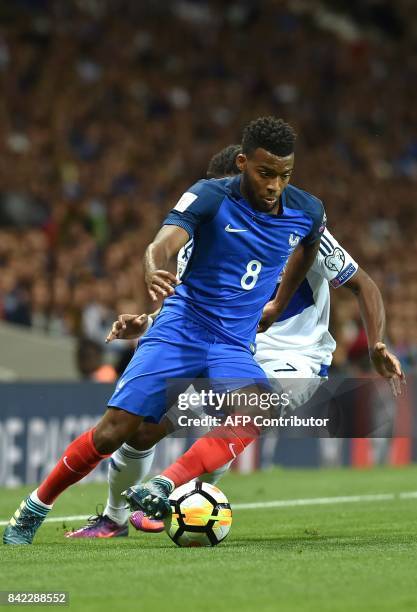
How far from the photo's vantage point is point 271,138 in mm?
6383

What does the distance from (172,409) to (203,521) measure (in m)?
0.60

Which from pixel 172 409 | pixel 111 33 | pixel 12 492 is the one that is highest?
pixel 111 33

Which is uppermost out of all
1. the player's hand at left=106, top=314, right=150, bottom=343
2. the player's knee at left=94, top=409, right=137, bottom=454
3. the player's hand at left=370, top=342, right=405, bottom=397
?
the player's hand at left=106, top=314, right=150, bottom=343

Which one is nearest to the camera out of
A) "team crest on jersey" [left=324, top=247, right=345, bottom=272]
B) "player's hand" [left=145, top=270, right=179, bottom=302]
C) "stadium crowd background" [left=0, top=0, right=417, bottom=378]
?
"player's hand" [left=145, top=270, right=179, bottom=302]

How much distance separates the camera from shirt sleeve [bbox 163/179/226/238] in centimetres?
620

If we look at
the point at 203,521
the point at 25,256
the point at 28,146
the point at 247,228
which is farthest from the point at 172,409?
the point at 28,146

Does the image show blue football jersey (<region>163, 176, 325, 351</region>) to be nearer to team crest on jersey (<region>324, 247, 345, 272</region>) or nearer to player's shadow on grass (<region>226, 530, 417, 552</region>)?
team crest on jersey (<region>324, 247, 345, 272</region>)


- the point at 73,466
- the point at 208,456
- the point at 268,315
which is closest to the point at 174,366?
the point at 208,456

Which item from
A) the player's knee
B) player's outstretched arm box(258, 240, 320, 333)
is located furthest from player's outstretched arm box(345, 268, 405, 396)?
the player's knee

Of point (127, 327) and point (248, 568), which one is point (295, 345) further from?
point (248, 568)

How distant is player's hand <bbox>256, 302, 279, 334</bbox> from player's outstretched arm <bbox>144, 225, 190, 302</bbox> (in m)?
1.34

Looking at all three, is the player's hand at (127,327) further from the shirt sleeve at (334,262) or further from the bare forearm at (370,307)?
the shirt sleeve at (334,262)

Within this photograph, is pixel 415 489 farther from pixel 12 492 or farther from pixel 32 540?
pixel 32 540

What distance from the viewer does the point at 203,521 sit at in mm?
6535
